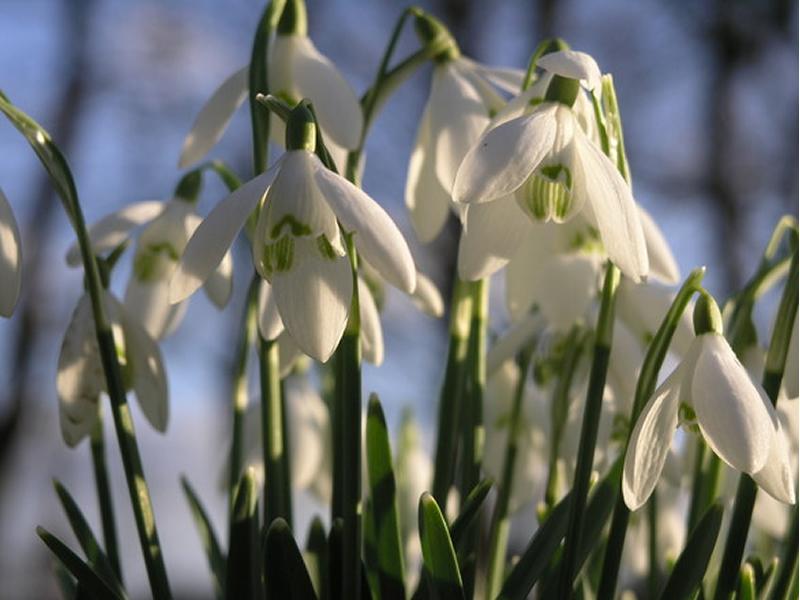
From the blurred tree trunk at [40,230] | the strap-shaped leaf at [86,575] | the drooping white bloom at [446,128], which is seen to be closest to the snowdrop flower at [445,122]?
the drooping white bloom at [446,128]

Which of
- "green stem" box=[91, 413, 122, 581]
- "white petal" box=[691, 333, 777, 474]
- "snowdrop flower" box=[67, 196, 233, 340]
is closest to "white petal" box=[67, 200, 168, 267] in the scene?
"snowdrop flower" box=[67, 196, 233, 340]

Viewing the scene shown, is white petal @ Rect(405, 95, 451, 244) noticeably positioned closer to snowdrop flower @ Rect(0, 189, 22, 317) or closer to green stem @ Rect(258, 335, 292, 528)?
green stem @ Rect(258, 335, 292, 528)

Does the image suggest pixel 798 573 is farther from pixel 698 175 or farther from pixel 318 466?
pixel 698 175

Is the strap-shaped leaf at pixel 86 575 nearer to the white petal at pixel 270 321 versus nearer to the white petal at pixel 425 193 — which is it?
the white petal at pixel 270 321

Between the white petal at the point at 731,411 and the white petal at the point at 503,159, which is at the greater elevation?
the white petal at the point at 503,159

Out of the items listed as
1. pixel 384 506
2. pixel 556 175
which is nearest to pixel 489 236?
pixel 556 175

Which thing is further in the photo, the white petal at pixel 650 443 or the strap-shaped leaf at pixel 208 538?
the strap-shaped leaf at pixel 208 538
